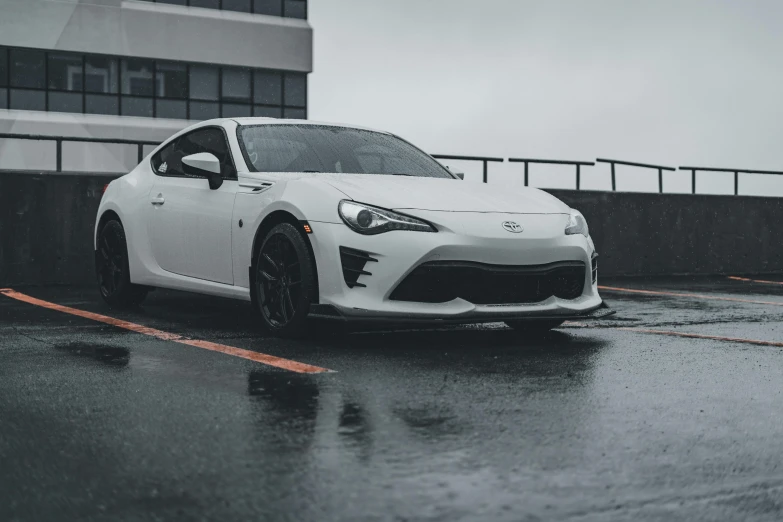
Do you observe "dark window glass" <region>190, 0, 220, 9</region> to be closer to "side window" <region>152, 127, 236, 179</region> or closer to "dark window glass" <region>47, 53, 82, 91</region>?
"dark window glass" <region>47, 53, 82, 91</region>

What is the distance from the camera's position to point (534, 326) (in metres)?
8.09

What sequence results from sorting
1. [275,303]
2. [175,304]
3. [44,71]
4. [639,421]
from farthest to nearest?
[44,71]
[175,304]
[275,303]
[639,421]

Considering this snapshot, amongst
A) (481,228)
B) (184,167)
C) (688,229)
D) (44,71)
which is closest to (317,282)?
(481,228)

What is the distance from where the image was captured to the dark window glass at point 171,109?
136ft

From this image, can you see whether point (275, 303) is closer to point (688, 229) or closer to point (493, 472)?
point (493, 472)

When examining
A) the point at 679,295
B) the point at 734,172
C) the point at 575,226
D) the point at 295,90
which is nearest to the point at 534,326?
the point at 575,226

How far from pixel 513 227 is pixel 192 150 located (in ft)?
10.1

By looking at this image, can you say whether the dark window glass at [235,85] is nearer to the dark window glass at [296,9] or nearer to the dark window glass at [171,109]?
the dark window glass at [171,109]

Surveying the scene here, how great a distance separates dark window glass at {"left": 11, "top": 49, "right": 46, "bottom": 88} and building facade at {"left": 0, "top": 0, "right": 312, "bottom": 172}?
0.03m

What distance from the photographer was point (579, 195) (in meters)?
16.6

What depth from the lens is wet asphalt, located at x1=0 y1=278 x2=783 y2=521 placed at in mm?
3467

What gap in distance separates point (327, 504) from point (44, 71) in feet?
128

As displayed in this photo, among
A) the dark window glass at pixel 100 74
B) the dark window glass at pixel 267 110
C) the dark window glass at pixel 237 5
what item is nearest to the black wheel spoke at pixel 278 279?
the dark window glass at pixel 100 74

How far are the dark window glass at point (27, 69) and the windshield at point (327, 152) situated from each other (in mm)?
33500
